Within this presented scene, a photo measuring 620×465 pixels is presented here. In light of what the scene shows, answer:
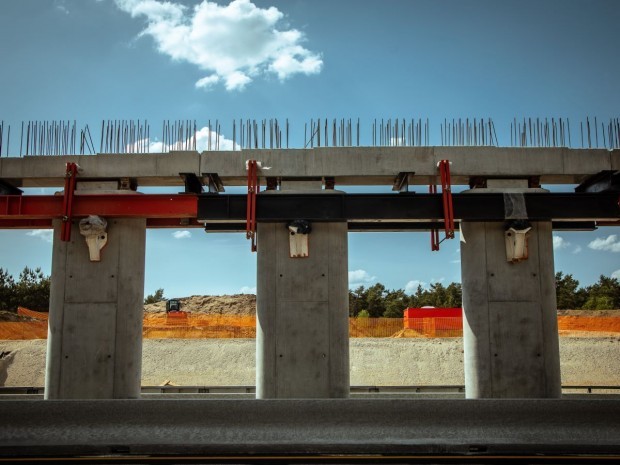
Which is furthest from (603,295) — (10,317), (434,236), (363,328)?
(434,236)

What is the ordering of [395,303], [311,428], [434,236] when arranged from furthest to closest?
1. [395,303]
2. [434,236]
3. [311,428]

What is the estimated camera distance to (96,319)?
37.1 feet

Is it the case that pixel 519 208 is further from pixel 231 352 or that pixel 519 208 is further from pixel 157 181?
pixel 231 352

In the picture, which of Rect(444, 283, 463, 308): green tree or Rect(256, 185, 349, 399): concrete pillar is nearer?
Rect(256, 185, 349, 399): concrete pillar

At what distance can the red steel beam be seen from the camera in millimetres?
11398

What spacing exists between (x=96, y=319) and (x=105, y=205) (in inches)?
84.4

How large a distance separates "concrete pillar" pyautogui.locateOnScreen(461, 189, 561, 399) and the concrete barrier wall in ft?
79.2

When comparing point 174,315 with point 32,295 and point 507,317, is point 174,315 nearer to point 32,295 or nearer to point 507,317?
point 32,295

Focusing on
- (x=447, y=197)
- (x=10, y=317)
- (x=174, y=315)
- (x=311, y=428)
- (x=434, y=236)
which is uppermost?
(x=447, y=197)

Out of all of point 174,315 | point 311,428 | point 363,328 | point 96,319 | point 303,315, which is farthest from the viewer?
point 174,315

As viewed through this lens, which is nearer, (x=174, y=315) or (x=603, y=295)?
(x=174, y=315)

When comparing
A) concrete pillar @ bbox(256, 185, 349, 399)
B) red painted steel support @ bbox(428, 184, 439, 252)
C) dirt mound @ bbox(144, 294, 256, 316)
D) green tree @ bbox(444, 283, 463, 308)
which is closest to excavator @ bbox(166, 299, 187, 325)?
dirt mound @ bbox(144, 294, 256, 316)

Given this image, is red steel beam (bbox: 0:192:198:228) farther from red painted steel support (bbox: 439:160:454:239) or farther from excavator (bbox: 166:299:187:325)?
excavator (bbox: 166:299:187:325)

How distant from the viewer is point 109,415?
8.64 m
